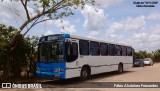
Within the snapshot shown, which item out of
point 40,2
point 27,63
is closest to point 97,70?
point 27,63

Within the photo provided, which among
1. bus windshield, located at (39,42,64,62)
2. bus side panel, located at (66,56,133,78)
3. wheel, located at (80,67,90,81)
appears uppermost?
bus windshield, located at (39,42,64,62)

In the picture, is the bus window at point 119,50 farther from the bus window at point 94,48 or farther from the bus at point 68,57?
the bus window at point 94,48

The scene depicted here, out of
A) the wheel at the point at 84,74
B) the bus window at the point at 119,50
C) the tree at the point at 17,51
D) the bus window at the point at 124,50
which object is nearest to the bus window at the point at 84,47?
the wheel at the point at 84,74

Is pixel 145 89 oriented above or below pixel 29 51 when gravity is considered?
below

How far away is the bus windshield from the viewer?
14702 millimetres

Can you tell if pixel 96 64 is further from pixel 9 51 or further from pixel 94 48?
pixel 9 51

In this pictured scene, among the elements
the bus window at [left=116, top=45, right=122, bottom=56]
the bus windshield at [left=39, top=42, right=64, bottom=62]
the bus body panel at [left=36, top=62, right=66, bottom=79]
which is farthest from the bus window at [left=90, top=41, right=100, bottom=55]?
the bus window at [left=116, top=45, right=122, bottom=56]

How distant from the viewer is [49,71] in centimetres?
1487

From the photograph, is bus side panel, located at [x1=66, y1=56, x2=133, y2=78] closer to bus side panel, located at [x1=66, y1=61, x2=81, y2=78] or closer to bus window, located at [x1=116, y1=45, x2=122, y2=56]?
bus side panel, located at [x1=66, y1=61, x2=81, y2=78]

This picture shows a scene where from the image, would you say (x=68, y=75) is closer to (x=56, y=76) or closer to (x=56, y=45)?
(x=56, y=76)

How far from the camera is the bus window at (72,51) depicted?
48.4ft

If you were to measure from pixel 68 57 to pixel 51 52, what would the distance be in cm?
103

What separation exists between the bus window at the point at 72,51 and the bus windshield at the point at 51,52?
35 cm

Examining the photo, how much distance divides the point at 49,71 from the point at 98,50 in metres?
5.03
